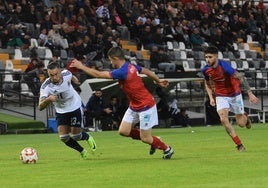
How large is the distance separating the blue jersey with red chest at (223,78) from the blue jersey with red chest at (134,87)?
3253mm

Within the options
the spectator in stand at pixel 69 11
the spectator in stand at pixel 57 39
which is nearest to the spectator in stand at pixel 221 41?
the spectator in stand at pixel 69 11

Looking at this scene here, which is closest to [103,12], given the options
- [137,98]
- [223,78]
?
[223,78]

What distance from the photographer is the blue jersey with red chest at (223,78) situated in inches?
810

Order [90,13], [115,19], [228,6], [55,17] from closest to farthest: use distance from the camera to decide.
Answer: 1. [55,17]
2. [90,13]
3. [115,19]
4. [228,6]

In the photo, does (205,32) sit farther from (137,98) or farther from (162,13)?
(137,98)

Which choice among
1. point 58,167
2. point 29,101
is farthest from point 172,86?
point 58,167

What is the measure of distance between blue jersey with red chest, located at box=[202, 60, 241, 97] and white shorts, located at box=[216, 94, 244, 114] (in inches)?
3.9

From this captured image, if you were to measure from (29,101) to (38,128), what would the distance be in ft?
7.65

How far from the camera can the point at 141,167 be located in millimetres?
15633

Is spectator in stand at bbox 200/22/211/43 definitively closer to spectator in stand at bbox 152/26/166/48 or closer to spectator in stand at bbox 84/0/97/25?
spectator in stand at bbox 152/26/166/48

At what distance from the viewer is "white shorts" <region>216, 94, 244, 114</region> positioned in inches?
822

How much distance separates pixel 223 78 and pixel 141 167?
5.75 metres

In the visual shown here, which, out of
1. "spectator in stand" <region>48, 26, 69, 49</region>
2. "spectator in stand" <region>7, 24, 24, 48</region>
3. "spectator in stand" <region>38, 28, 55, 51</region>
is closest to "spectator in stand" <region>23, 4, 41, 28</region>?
"spectator in stand" <region>38, 28, 55, 51</region>

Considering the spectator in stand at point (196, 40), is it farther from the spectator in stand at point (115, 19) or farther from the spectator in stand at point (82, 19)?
A: the spectator in stand at point (82, 19)
